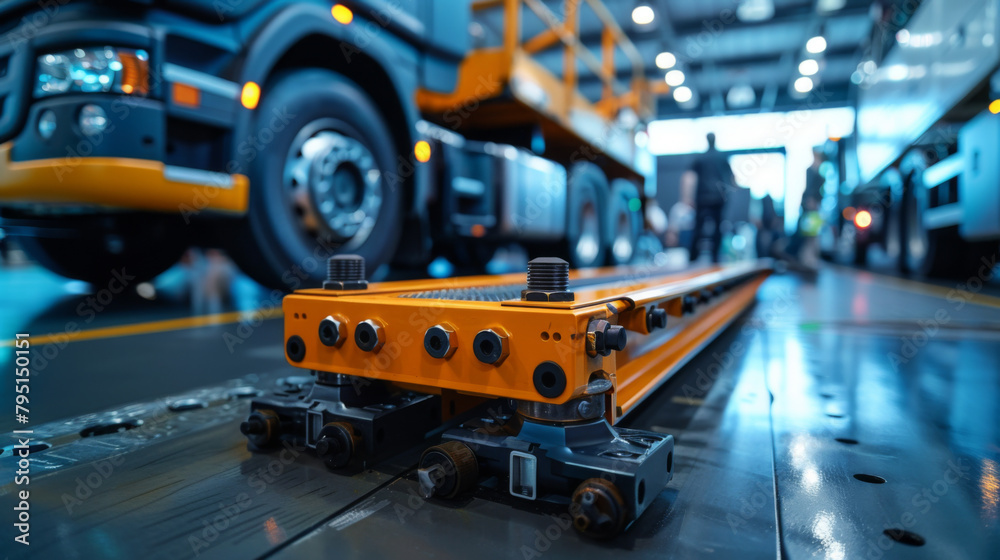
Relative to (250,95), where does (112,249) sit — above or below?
below

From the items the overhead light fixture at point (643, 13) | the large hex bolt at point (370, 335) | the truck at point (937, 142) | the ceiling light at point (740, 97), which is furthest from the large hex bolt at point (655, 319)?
the ceiling light at point (740, 97)

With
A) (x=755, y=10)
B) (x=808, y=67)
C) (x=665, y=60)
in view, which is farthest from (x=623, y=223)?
(x=808, y=67)

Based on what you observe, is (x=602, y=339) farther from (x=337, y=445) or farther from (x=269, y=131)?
(x=269, y=131)

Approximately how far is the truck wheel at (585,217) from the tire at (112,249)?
3485 millimetres

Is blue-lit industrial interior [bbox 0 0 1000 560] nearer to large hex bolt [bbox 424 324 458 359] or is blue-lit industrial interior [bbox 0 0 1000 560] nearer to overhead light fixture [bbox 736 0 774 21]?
large hex bolt [bbox 424 324 458 359]

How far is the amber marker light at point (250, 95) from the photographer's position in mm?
2342

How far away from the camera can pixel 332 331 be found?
1.11 m

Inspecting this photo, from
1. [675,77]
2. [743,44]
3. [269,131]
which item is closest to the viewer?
[269,131]

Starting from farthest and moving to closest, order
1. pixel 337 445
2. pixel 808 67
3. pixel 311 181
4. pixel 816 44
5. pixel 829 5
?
pixel 808 67
pixel 816 44
pixel 829 5
pixel 311 181
pixel 337 445

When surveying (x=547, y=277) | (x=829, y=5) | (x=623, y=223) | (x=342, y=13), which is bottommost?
(x=547, y=277)

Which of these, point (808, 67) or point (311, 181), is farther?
point (808, 67)

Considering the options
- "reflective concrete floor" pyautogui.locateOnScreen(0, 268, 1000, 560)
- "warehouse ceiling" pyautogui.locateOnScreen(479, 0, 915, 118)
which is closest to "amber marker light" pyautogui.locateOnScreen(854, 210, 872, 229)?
"warehouse ceiling" pyautogui.locateOnScreen(479, 0, 915, 118)

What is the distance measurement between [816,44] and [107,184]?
18655 millimetres

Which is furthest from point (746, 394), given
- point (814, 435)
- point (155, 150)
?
point (155, 150)
